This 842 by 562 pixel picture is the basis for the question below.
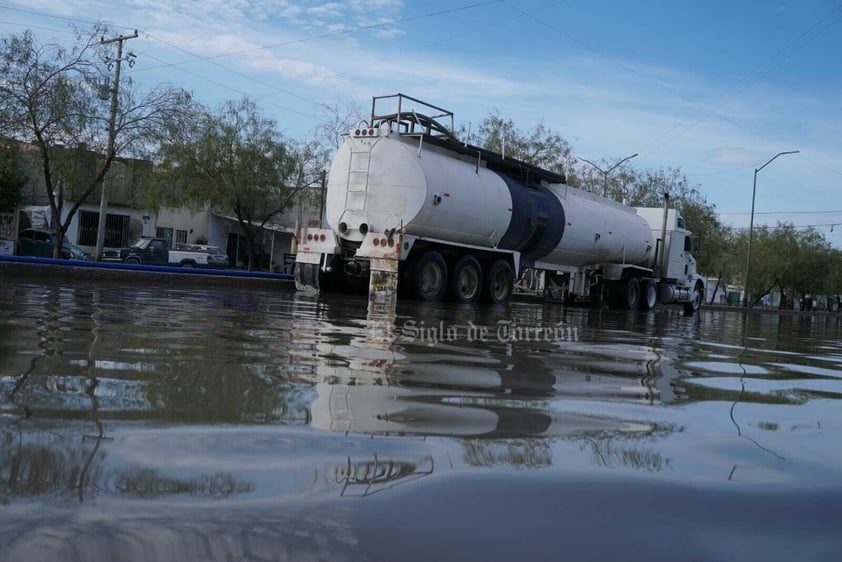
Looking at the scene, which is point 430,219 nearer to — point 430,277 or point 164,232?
point 430,277

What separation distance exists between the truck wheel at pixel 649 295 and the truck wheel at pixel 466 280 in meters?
9.53

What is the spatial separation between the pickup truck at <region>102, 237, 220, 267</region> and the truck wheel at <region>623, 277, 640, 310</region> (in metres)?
21.7

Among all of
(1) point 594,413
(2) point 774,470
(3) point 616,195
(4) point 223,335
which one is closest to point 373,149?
(4) point 223,335

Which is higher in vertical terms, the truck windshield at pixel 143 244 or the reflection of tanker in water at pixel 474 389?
the truck windshield at pixel 143 244

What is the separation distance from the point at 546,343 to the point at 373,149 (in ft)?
29.2

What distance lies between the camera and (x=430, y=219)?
1591 cm

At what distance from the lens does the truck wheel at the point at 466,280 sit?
17.2 meters

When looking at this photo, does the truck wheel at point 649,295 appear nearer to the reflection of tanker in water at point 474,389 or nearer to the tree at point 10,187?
the reflection of tanker in water at point 474,389

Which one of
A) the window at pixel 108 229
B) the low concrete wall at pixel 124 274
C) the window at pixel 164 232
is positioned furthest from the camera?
the window at pixel 164 232

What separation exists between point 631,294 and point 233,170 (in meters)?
18.9

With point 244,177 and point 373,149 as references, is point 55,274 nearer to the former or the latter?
point 373,149

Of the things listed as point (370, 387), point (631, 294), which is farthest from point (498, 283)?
point (370, 387)

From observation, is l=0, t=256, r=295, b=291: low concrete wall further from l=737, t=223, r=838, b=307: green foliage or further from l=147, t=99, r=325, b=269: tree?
l=737, t=223, r=838, b=307: green foliage

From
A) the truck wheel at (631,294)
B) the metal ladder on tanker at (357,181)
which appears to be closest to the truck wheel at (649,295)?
the truck wheel at (631,294)
